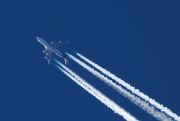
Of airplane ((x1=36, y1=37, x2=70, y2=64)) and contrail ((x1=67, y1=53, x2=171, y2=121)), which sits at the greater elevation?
airplane ((x1=36, y1=37, x2=70, y2=64))

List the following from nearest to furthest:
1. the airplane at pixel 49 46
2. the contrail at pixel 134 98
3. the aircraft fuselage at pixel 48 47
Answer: the contrail at pixel 134 98 → the aircraft fuselage at pixel 48 47 → the airplane at pixel 49 46

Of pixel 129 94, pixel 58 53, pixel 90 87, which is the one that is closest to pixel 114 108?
Result: pixel 129 94

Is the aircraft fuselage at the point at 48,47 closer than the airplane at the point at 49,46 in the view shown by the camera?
Yes

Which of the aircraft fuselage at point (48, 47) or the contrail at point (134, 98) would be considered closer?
the contrail at point (134, 98)

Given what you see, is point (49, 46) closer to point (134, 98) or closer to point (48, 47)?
point (48, 47)

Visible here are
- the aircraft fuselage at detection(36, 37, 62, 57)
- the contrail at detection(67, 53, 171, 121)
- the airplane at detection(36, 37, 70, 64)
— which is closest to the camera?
the contrail at detection(67, 53, 171, 121)

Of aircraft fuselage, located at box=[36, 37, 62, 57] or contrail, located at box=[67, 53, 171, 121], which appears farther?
aircraft fuselage, located at box=[36, 37, 62, 57]

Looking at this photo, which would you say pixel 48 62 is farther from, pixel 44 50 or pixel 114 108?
pixel 114 108

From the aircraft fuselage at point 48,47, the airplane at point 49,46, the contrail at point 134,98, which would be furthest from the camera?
the airplane at point 49,46

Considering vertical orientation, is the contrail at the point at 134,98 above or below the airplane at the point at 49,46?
below

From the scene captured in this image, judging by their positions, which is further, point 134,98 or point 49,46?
point 49,46

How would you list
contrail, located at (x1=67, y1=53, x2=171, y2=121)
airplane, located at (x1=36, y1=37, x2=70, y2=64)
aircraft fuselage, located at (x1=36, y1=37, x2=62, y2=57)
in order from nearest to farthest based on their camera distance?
contrail, located at (x1=67, y1=53, x2=171, y2=121) → aircraft fuselage, located at (x1=36, y1=37, x2=62, y2=57) → airplane, located at (x1=36, y1=37, x2=70, y2=64)

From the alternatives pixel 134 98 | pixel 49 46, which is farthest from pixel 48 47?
pixel 134 98
